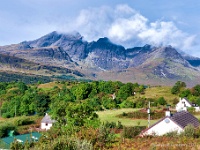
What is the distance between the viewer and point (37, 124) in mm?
62938

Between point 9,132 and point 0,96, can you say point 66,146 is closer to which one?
point 9,132

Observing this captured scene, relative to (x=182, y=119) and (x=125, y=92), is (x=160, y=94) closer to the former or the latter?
(x=125, y=92)

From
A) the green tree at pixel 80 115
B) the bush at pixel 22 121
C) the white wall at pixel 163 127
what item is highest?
the green tree at pixel 80 115

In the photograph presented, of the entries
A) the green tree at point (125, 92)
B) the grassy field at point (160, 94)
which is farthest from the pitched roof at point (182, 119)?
the green tree at point (125, 92)

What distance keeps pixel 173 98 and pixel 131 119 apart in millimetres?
28302

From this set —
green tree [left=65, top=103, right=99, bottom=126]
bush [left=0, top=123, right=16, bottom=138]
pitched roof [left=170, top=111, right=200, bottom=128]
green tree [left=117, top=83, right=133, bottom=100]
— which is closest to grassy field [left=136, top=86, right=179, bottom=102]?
green tree [left=117, top=83, right=133, bottom=100]

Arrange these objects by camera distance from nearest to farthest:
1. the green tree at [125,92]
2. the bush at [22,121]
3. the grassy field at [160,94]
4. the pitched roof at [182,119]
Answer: the pitched roof at [182,119] < the bush at [22,121] < the grassy field at [160,94] < the green tree at [125,92]

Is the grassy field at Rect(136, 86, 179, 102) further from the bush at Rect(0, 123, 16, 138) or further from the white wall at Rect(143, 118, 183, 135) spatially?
the white wall at Rect(143, 118, 183, 135)

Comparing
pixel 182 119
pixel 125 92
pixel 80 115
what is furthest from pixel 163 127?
pixel 125 92

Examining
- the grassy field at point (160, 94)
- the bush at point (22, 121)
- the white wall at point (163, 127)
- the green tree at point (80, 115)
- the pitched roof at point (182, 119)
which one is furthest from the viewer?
the grassy field at point (160, 94)

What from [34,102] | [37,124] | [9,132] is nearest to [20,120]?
[37,124]

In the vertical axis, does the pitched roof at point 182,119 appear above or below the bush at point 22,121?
above

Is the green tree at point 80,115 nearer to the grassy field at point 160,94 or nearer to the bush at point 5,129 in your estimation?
the bush at point 5,129

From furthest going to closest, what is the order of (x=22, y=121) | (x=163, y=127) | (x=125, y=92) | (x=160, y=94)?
(x=160, y=94), (x=125, y=92), (x=22, y=121), (x=163, y=127)
